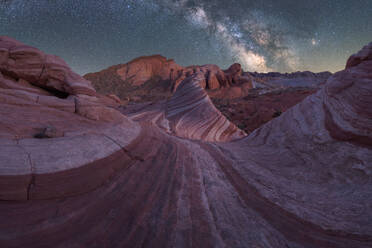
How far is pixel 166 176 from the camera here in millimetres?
2248

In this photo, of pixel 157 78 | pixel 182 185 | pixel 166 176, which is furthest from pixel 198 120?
pixel 157 78

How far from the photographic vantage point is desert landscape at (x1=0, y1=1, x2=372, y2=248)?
1.33 meters

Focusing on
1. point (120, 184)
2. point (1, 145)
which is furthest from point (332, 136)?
point (1, 145)

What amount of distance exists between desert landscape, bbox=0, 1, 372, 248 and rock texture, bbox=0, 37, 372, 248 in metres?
0.01

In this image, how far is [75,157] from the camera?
1881mm

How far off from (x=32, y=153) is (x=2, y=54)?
323cm

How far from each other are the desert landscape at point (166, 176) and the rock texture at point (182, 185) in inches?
0.4

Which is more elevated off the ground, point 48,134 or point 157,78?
point 157,78

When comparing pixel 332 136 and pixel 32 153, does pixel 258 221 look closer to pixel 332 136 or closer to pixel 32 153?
pixel 332 136

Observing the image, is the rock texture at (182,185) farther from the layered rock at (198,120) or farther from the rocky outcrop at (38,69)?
the layered rock at (198,120)

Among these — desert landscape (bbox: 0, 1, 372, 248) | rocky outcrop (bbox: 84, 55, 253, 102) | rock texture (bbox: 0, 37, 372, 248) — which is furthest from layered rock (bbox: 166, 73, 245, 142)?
rocky outcrop (bbox: 84, 55, 253, 102)

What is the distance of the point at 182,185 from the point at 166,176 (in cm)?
31

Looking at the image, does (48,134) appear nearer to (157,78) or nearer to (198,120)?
(198,120)

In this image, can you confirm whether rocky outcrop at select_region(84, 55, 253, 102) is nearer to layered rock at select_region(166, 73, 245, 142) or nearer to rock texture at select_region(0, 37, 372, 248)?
layered rock at select_region(166, 73, 245, 142)
